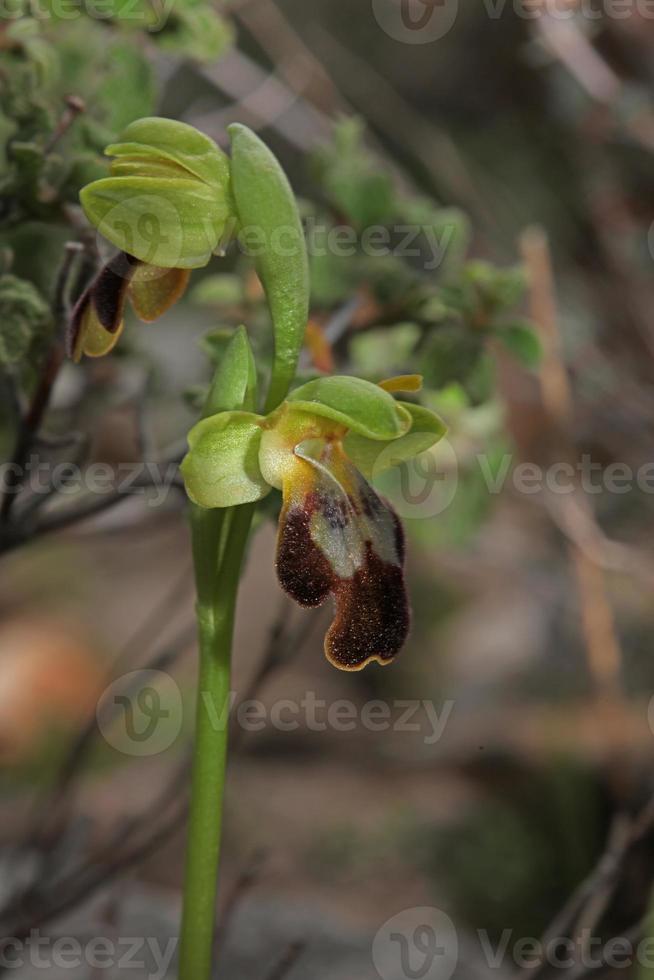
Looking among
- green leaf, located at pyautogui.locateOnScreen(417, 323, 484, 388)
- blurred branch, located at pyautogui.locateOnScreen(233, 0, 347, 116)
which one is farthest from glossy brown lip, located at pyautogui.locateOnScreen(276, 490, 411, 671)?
blurred branch, located at pyautogui.locateOnScreen(233, 0, 347, 116)

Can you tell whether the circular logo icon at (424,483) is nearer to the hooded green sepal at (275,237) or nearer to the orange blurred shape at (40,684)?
the hooded green sepal at (275,237)

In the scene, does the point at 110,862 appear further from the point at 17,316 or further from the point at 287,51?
the point at 287,51

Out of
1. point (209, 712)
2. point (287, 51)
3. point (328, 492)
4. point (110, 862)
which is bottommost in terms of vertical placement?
point (110, 862)

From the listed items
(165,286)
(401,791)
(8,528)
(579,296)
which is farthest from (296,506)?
(579,296)

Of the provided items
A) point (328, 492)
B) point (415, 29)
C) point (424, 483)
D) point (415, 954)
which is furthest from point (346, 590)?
point (415, 29)

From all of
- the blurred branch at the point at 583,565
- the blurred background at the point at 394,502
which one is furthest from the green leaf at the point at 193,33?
the blurred branch at the point at 583,565

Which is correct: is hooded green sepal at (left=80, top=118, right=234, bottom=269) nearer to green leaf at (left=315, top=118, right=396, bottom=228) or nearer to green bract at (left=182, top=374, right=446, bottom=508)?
green bract at (left=182, top=374, right=446, bottom=508)
